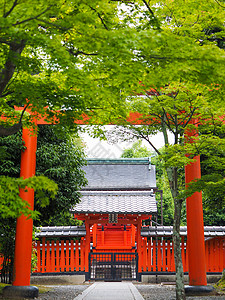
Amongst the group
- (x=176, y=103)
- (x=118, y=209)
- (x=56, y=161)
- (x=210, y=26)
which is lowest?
(x=118, y=209)

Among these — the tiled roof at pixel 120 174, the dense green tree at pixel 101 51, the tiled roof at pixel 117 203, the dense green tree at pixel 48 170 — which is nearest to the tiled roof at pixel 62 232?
the tiled roof at pixel 117 203

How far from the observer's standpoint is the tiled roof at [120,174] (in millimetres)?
20281

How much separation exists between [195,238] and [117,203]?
6257mm

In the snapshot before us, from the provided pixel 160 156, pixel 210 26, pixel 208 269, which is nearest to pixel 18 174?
pixel 160 156

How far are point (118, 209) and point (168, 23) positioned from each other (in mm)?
9134

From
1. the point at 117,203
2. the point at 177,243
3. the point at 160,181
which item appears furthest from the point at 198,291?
the point at 160,181

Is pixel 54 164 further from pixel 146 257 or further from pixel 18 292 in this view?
pixel 146 257

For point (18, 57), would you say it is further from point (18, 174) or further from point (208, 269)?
point (208, 269)

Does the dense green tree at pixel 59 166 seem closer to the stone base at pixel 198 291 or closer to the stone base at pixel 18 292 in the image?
the stone base at pixel 18 292

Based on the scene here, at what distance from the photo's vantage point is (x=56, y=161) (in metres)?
10.5

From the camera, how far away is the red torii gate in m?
9.00

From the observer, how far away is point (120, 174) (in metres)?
21.5

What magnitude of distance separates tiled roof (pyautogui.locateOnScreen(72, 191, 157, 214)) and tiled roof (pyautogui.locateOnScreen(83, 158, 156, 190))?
11.6ft

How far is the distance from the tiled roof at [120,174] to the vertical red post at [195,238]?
9.89m
